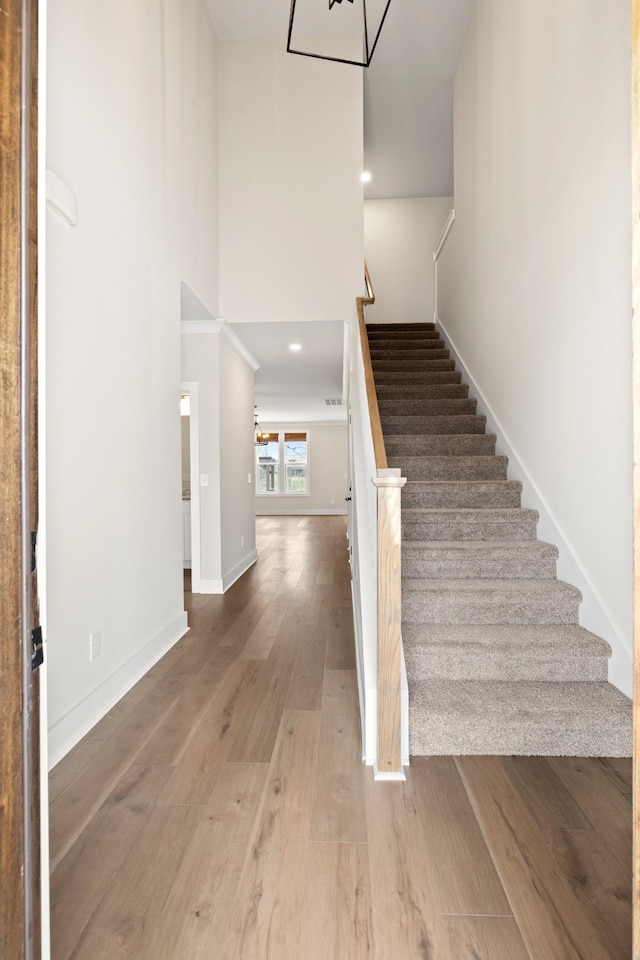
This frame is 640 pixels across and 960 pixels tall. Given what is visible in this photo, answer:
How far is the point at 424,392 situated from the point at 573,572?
2608 millimetres

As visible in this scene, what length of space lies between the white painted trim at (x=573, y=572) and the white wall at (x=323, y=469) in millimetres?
10248

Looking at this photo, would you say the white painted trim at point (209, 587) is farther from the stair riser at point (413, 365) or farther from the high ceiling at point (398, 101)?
the stair riser at point (413, 365)

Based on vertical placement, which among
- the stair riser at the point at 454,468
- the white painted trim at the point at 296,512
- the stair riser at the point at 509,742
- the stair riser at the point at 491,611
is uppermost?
the stair riser at the point at 454,468

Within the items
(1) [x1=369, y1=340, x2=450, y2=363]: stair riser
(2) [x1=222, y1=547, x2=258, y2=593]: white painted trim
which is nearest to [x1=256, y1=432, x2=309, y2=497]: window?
(2) [x1=222, y1=547, x2=258, y2=593]: white painted trim

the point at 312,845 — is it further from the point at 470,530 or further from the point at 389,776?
the point at 470,530

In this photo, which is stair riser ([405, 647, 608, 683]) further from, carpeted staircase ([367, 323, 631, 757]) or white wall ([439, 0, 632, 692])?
white wall ([439, 0, 632, 692])

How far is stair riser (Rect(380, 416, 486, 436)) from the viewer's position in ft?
14.7

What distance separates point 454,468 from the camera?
393cm

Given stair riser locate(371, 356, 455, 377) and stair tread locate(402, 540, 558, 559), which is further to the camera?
stair riser locate(371, 356, 455, 377)

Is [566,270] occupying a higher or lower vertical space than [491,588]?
higher

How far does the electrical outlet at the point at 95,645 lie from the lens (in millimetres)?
2482

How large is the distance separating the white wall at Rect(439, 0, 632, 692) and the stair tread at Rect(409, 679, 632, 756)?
228 millimetres

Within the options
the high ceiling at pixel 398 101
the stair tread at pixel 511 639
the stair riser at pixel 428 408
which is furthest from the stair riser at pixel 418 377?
the stair tread at pixel 511 639

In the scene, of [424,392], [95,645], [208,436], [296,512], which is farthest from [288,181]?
[296,512]
